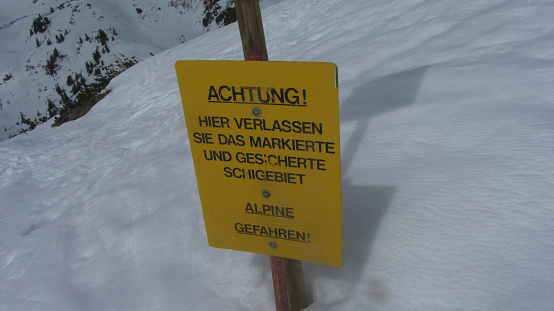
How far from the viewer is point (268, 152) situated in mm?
1381

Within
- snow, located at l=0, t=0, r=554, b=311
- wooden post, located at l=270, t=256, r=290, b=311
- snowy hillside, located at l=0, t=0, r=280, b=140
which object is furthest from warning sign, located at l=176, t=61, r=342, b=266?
snowy hillside, located at l=0, t=0, r=280, b=140

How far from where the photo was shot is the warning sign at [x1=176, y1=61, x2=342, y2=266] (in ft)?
4.10

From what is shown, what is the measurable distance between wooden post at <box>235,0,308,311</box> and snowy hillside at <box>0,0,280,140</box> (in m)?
54.3

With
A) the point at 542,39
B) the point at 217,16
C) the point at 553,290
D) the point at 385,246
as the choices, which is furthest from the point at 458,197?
the point at 217,16

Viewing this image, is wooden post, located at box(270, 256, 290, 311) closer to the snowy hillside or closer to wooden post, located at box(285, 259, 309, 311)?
wooden post, located at box(285, 259, 309, 311)

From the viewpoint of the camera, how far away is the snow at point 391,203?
150 centimetres

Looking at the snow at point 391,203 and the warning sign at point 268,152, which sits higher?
the warning sign at point 268,152

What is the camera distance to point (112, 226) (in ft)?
8.91

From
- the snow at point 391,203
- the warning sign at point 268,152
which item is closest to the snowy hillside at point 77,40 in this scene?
the snow at point 391,203

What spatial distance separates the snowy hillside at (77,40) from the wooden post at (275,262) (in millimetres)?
54308

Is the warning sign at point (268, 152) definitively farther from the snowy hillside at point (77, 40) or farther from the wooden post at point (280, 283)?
the snowy hillside at point (77, 40)

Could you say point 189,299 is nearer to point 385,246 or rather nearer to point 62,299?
point 62,299

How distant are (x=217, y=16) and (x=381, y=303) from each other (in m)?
63.8

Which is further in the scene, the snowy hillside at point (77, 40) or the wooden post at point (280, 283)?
the snowy hillside at point (77, 40)
